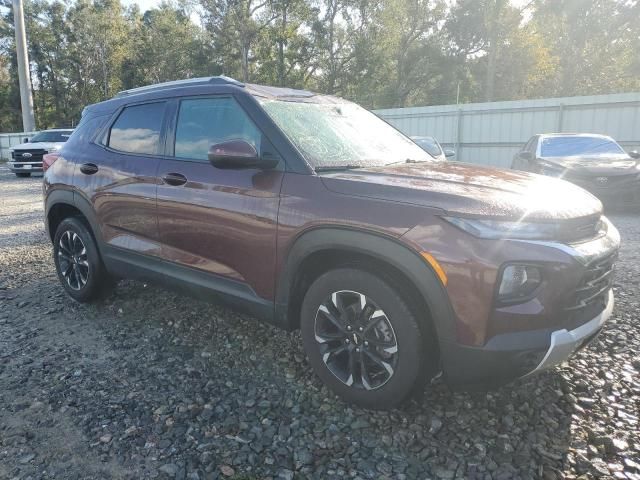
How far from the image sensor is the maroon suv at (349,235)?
233 cm

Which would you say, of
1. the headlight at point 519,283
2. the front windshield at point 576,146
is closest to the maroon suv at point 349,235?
the headlight at point 519,283

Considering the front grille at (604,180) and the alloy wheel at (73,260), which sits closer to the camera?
the alloy wheel at (73,260)

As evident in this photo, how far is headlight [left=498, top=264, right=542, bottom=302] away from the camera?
2.29 metres

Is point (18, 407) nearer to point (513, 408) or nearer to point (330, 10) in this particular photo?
point (513, 408)

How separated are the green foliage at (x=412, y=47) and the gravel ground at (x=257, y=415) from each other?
111ft

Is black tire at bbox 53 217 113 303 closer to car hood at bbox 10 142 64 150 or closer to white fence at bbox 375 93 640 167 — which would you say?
white fence at bbox 375 93 640 167

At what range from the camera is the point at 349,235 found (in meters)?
2.64

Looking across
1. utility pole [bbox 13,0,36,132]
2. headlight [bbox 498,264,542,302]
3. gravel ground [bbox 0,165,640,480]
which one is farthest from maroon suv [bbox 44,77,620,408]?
utility pole [bbox 13,0,36,132]

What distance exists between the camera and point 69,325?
163 inches

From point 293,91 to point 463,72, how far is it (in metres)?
39.1

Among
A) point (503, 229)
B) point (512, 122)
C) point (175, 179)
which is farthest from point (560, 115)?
point (503, 229)

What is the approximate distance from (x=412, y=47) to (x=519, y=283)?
1586 inches

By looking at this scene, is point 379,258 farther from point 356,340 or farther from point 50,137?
point 50,137

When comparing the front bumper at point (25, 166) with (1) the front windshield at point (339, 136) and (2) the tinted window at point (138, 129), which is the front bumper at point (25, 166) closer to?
(2) the tinted window at point (138, 129)
